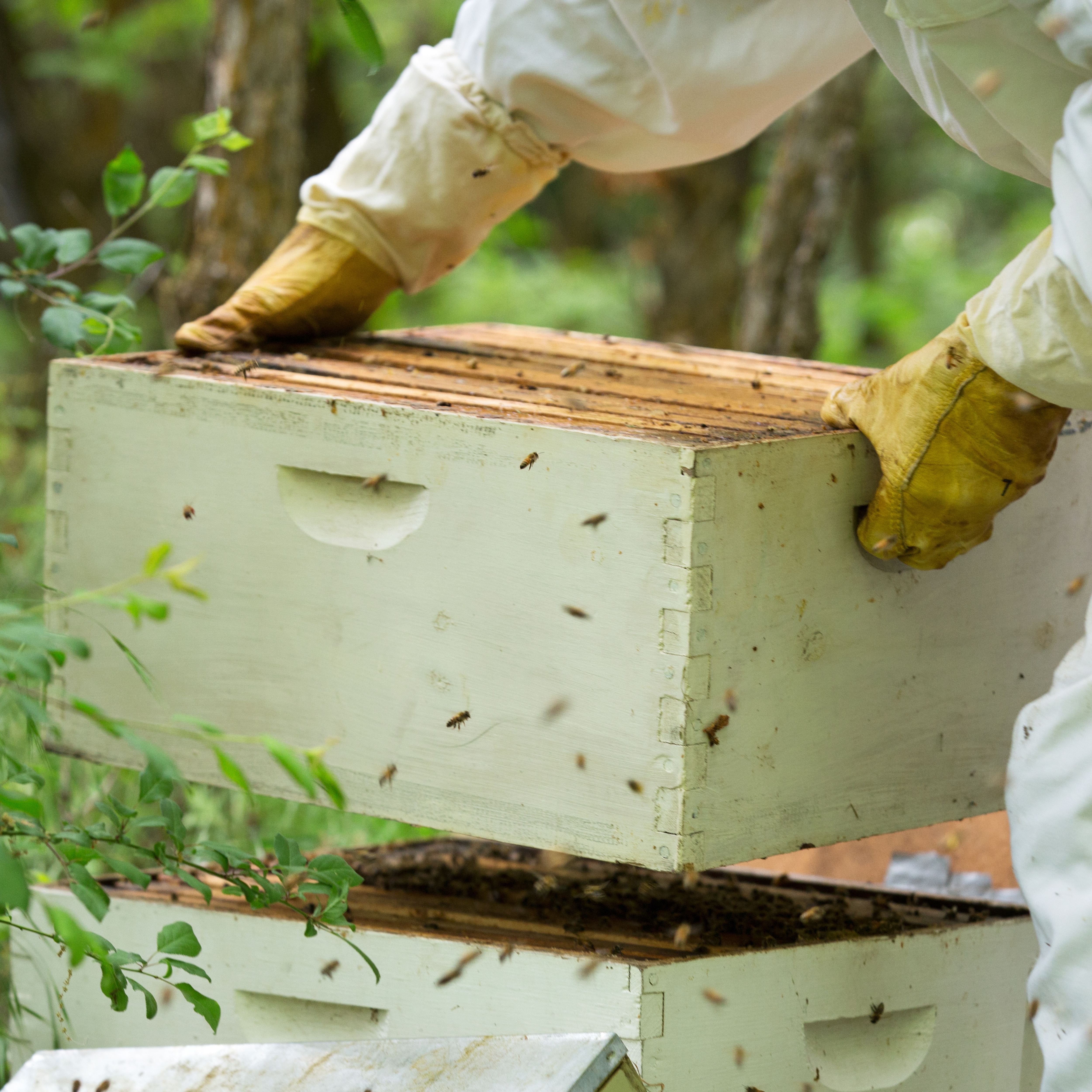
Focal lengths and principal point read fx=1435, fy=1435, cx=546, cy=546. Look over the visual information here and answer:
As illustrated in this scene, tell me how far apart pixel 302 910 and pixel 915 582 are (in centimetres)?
74

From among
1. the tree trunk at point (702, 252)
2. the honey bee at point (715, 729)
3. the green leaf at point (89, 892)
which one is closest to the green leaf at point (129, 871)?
the green leaf at point (89, 892)

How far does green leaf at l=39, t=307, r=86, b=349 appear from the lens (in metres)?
1.87

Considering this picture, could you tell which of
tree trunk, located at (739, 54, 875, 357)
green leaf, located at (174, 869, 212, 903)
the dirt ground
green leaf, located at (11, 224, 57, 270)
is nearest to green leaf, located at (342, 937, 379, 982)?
green leaf, located at (174, 869, 212, 903)

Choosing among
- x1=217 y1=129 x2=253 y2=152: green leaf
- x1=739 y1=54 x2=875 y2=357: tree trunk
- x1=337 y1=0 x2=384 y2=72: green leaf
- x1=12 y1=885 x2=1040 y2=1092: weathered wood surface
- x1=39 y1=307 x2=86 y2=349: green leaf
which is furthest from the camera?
x1=739 y1=54 x2=875 y2=357: tree trunk

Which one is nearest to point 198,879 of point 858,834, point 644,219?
point 858,834

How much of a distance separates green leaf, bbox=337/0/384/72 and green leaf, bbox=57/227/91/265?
2.68 feet

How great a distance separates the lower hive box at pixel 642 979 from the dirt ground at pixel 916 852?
0.50m

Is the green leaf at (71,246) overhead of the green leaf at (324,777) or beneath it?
overhead

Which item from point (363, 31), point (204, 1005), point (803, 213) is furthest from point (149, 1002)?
point (803, 213)

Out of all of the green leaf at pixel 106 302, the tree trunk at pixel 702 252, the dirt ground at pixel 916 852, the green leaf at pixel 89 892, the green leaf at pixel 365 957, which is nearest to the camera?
the green leaf at pixel 89 892

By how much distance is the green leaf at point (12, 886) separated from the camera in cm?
82

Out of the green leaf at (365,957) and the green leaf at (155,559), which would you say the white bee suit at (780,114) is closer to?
the green leaf at (365,957)

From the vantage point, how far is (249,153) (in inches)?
113

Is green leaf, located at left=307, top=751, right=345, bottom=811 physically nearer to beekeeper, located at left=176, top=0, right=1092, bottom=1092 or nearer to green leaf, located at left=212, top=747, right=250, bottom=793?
green leaf, located at left=212, top=747, right=250, bottom=793
